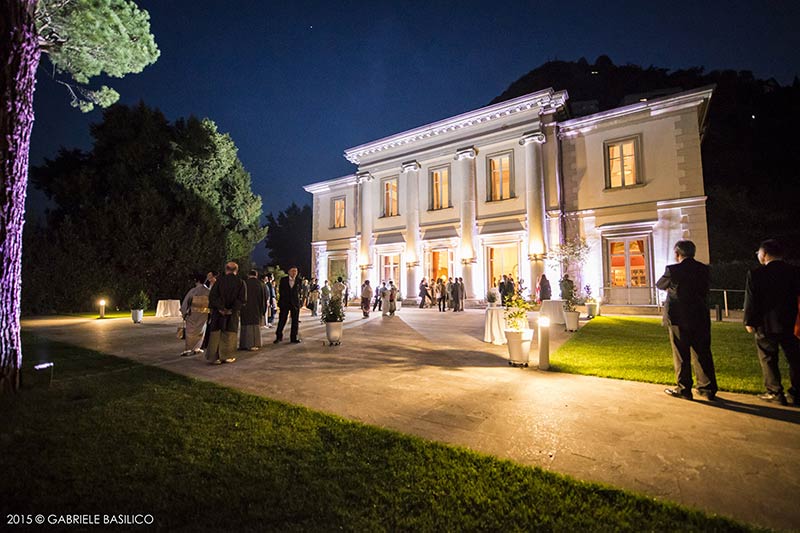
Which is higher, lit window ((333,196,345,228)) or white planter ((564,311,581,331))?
lit window ((333,196,345,228))

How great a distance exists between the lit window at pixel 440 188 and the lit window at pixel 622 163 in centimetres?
824

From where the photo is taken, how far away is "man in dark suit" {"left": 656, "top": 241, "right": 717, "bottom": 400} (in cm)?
425

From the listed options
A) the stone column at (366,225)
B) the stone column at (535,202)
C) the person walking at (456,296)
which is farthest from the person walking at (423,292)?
the stone column at (535,202)

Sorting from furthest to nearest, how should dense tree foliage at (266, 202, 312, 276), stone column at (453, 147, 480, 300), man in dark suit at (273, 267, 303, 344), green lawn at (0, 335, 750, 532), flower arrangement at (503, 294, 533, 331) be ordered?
dense tree foliage at (266, 202, 312, 276) → stone column at (453, 147, 480, 300) → man in dark suit at (273, 267, 303, 344) → flower arrangement at (503, 294, 533, 331) → green lawn at (0, 335, 750, 532)

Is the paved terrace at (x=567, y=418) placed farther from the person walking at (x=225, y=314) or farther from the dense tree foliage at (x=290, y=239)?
the dense tree foliage at (x=290, y=239)

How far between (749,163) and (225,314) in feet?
104

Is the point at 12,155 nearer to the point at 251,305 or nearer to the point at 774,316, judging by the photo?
the point at 251,305

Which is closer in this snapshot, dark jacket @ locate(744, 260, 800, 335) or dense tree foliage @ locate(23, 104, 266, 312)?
dark jacket @ locate(744, 260, 800, 335)

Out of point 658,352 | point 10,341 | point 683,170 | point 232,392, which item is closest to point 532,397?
point 232,392

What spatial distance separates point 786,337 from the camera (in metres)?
4.14

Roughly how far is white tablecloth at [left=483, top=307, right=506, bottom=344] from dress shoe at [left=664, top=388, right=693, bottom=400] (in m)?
3.94

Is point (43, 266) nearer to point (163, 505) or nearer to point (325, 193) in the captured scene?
point (325, 193)

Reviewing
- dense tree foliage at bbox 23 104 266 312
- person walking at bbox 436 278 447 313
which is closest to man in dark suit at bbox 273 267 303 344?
person walking at bbox 436 278 447 313

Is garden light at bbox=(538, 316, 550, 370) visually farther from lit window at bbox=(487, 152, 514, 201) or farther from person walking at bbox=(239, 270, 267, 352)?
lit window at bbox=(487, 152, 514, 201)
